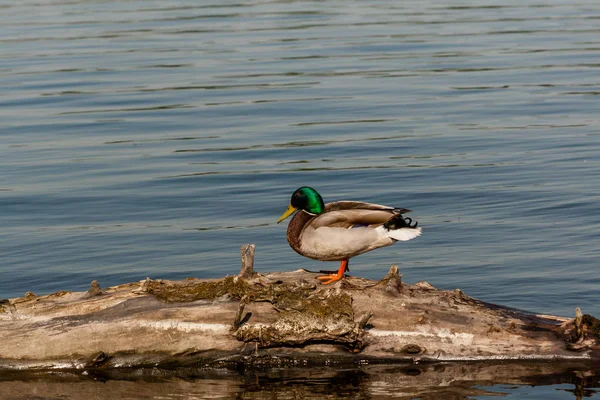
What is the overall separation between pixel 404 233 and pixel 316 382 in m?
1.27

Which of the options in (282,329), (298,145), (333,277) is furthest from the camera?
(298,145)

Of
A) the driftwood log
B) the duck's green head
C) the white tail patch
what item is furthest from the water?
the duck's green head

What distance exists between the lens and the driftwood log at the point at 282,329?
775 centimetres

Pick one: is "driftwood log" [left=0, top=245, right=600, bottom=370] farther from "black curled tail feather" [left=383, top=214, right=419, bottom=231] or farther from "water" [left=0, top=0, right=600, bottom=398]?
"water" [left=0, top=0, right=600, bottom=398]

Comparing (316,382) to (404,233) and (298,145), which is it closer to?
(404,233)

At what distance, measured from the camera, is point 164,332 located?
784cm

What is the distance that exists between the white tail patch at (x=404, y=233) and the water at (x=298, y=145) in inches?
86.7

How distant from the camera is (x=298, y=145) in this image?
695 inches

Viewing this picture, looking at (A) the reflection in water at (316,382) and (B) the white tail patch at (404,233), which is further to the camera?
(B) the white tail patch at (404,233)

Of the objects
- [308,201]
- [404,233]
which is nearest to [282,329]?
[404,233]

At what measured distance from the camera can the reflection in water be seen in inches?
300

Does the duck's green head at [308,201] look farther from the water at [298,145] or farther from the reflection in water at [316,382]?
the water at [298,145]

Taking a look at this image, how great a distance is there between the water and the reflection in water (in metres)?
2.10

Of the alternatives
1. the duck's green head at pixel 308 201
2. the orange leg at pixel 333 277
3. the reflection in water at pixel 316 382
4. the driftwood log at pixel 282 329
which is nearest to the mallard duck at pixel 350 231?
the orange leg at pixel 333 277
